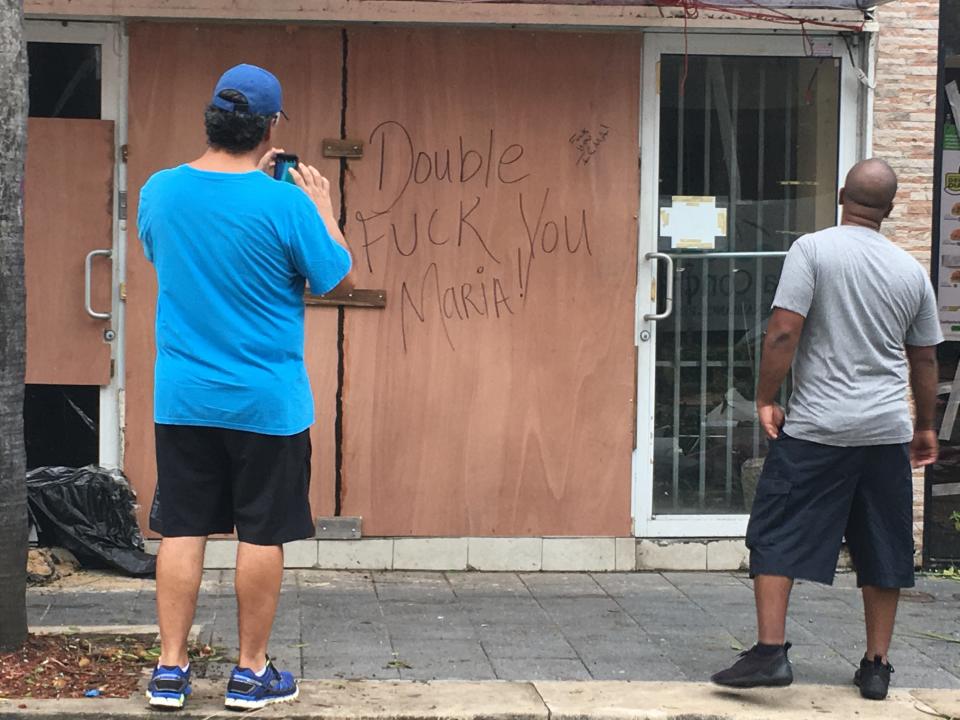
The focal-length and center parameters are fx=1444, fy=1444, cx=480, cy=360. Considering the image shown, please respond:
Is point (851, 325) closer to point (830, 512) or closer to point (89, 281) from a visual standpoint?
point (830, 512)

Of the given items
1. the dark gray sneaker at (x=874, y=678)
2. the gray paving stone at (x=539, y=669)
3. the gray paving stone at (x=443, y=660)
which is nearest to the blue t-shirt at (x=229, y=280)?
the gray paving stone at (x=443, y=660)

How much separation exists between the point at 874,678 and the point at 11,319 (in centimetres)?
324

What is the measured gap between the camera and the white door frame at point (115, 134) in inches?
278

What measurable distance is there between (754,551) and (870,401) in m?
0.66

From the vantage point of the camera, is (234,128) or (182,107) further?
(182,107)

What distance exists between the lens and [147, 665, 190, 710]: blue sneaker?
4.47 meters

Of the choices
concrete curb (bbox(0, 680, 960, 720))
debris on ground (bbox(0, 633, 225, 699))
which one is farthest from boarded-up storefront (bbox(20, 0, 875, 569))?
concrete curb (bbox(0, 680, 960, 720))

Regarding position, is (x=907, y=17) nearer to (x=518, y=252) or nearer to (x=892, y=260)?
(x=518, y=252)

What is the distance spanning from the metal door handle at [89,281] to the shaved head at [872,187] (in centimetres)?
371

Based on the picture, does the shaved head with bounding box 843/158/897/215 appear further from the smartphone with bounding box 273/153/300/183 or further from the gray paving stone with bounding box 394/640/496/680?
the gray paving stone with bounding box 394/640/496/680

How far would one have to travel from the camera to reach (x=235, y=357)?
4441 mm

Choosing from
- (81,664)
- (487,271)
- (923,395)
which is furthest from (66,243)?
(923,395)

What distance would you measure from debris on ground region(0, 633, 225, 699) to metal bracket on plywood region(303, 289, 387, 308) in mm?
2247

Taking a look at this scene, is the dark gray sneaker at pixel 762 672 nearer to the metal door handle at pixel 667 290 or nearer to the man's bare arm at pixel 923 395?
the man's bare arm at pixel 923 395
